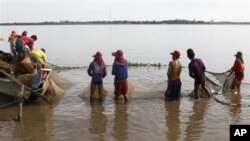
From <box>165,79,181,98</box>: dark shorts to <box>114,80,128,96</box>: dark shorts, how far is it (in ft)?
4.61

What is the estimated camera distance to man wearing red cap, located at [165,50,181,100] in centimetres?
1109

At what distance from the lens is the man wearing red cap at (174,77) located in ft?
36.4

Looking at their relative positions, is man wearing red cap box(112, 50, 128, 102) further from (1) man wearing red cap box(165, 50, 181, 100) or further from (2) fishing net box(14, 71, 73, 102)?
(2) fishing net box(14, 71, 73, 102)

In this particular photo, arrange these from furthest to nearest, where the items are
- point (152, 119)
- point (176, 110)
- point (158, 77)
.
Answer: point (158, 77) → point (176, 110) → point (152, 119)

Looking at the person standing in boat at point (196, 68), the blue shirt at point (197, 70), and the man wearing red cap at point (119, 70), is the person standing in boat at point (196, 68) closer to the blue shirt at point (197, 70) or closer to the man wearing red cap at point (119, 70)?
the blue shirt at point (197, 70)

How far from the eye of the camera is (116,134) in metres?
8.09

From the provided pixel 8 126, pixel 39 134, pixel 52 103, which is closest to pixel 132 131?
pixel 39 134

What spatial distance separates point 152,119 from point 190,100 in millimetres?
2630

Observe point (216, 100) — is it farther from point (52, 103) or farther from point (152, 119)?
point (52, 103)

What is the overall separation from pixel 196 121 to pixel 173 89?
7.93 ft

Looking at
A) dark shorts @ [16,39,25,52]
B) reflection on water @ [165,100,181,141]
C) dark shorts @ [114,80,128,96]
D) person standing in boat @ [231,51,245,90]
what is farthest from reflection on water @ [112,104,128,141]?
person standing in boat @ [231,51,245,90]

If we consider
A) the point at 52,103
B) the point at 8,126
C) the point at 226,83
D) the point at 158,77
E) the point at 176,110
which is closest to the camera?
the point at 8,126

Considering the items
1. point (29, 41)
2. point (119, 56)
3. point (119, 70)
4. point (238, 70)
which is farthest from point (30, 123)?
point (238, 70)

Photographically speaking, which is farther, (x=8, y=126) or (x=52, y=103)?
(x=52, y=103)
